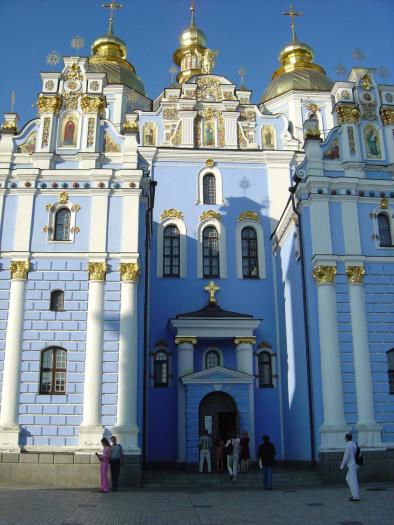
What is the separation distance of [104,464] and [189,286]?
32.8ft

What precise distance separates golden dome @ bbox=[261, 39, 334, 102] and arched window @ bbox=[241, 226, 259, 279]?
848 centimetres

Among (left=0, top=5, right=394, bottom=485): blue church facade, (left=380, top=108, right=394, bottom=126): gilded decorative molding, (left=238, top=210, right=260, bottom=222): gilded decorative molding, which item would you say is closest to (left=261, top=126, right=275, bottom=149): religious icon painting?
(left=0, top=5, right=394, bottom=485): blue church facade

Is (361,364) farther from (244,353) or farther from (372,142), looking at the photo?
(372,142)

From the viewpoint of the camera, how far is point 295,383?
21250mm

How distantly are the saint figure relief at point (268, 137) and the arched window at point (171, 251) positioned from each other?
576cm

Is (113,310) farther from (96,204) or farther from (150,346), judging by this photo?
(150,346)

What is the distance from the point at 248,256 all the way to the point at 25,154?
31.7 ft

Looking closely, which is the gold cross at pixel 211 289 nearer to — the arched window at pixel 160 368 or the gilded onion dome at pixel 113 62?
the arched window at pixel 160 368

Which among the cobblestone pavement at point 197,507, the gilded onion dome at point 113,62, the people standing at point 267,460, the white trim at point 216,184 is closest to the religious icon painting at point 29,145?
the white trim at point 216,184

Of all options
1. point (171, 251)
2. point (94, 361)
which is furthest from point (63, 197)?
point (171, 251)

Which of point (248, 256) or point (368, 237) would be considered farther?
point (248, 256)

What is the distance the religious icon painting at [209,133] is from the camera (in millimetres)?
26953

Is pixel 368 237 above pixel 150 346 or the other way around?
above

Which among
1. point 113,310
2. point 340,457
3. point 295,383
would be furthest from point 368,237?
point 113,310
